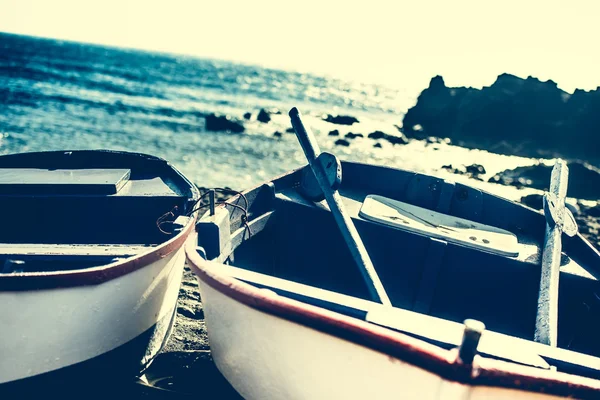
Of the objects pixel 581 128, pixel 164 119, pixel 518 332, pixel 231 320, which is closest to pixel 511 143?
pixel 581 128

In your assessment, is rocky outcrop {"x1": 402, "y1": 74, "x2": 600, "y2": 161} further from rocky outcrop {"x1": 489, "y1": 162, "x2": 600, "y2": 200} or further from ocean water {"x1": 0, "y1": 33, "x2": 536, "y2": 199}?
rocky outcrop {"x1": 489, "y1": 162, "x2": 600, "y2": 200}

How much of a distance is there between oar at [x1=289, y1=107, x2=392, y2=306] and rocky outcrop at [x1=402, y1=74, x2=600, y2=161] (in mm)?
26609

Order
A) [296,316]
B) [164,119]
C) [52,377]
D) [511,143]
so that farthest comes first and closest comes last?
[511,143], [164,119], [52,377], [296,316]

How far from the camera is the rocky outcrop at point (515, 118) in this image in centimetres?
3034

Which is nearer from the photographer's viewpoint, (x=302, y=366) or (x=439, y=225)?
(x=302, y=366)

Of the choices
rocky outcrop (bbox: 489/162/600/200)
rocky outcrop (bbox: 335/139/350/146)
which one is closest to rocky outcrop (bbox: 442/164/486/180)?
rocky outcrop (bbox: 489/162/600/200)

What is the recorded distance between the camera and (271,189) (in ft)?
16.5

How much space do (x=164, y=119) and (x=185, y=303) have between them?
71.6ft

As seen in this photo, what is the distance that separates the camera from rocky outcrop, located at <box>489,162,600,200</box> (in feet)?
51.7

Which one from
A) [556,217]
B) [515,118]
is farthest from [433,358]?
[515,118]

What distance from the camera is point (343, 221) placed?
4309mm

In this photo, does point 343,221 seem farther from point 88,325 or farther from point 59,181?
point 59,181

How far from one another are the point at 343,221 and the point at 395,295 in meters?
1.21

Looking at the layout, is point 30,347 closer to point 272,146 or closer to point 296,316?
point 296,316
